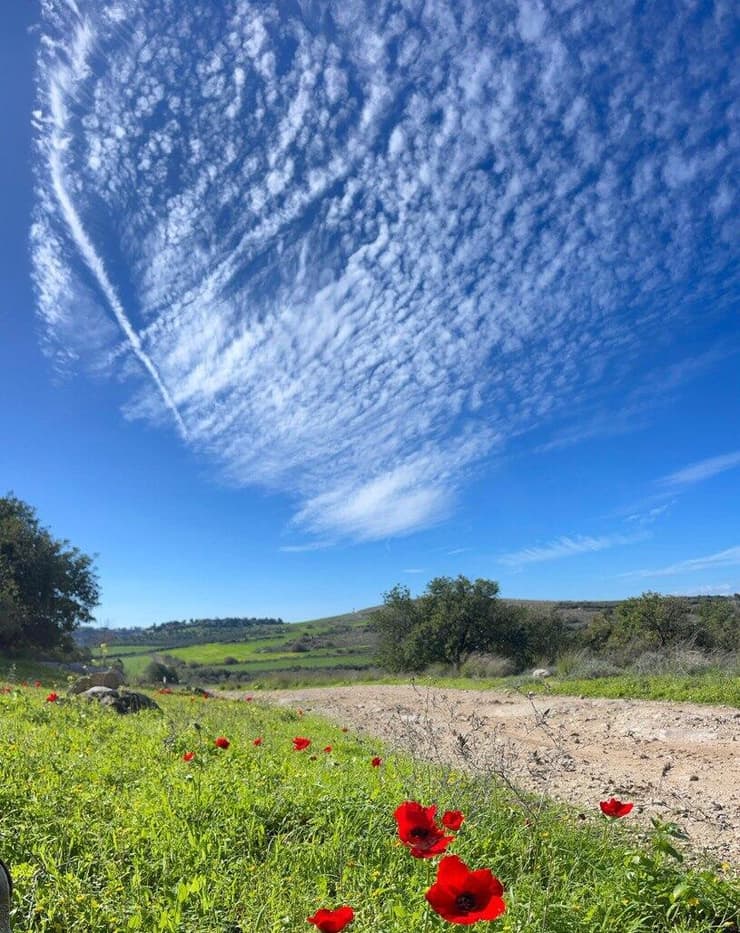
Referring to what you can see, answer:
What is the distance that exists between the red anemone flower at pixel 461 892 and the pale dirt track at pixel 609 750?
5.79 feet

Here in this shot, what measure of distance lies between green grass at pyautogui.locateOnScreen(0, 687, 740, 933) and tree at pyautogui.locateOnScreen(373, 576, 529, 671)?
28358 millimetres

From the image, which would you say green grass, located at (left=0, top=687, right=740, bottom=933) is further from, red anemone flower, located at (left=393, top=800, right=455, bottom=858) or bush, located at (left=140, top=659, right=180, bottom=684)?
bush, located at (left=140, top=659, right=180, bottom=684)

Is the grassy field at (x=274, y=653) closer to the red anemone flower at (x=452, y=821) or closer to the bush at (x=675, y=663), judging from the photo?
the bush at (x=675, y=663)

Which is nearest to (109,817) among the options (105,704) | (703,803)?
(703,803)

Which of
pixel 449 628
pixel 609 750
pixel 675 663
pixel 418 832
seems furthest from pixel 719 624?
pixel 418 832

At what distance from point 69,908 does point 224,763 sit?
2.64 m

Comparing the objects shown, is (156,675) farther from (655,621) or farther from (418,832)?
(418,832)

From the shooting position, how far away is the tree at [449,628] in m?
33.0

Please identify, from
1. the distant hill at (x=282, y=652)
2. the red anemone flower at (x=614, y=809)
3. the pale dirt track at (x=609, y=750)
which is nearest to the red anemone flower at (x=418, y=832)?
the red anemone flower at (x=614, y=809)

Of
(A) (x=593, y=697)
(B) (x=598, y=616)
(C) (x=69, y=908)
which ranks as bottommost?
(C) (x=69, y=908)

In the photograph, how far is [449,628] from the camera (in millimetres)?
33375

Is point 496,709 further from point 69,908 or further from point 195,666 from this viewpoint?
point 195,666

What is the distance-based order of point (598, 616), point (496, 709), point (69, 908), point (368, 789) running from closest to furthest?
1. point (69, 908)
2. point (368, 789)
3. point (496, 709)
4. point (598, 616)

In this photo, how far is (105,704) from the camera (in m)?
11.0
